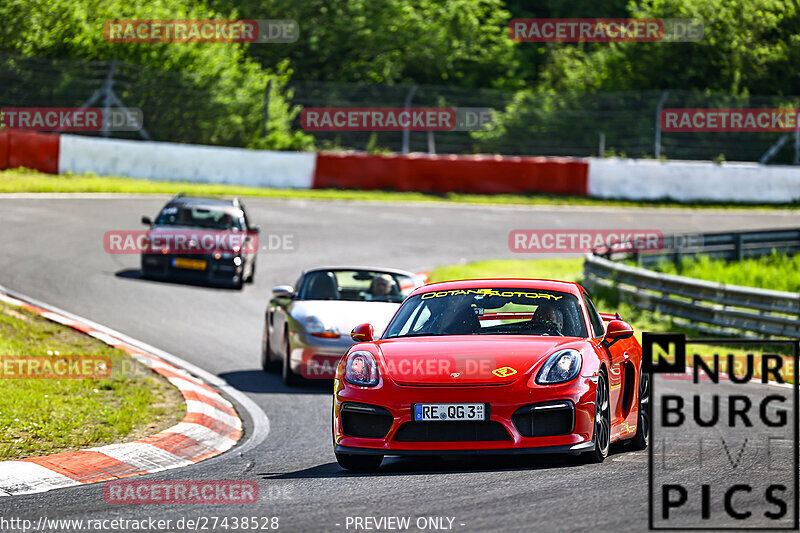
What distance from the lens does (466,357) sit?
7332mm

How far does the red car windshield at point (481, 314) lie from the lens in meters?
7.97

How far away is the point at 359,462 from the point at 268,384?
5114 millimetres

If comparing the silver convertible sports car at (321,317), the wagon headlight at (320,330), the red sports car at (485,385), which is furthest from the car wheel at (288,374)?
the red sports car at (485,385)

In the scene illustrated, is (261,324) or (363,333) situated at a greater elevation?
(363,333)

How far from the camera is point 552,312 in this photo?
8086 millimetres

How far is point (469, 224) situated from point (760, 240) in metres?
7.18

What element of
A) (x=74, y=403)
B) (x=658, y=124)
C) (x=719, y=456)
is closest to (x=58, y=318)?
(x=74, y=403)

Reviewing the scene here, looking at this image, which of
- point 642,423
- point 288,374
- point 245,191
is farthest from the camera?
point 245,191

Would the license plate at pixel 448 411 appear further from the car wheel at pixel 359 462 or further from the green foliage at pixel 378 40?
the green foliage at pixel 378 40

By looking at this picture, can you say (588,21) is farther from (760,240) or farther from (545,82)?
(760,240)

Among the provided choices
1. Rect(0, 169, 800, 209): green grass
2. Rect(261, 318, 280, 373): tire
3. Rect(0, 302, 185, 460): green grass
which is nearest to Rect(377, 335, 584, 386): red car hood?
Rect(0, 302, 185, 460): green grass

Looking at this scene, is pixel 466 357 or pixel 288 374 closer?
pixel 466 357

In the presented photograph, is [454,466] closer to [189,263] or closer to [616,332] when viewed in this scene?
[616,332]

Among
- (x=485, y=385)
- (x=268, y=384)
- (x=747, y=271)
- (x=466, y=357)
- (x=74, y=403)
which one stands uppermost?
(x=466, y=357)
